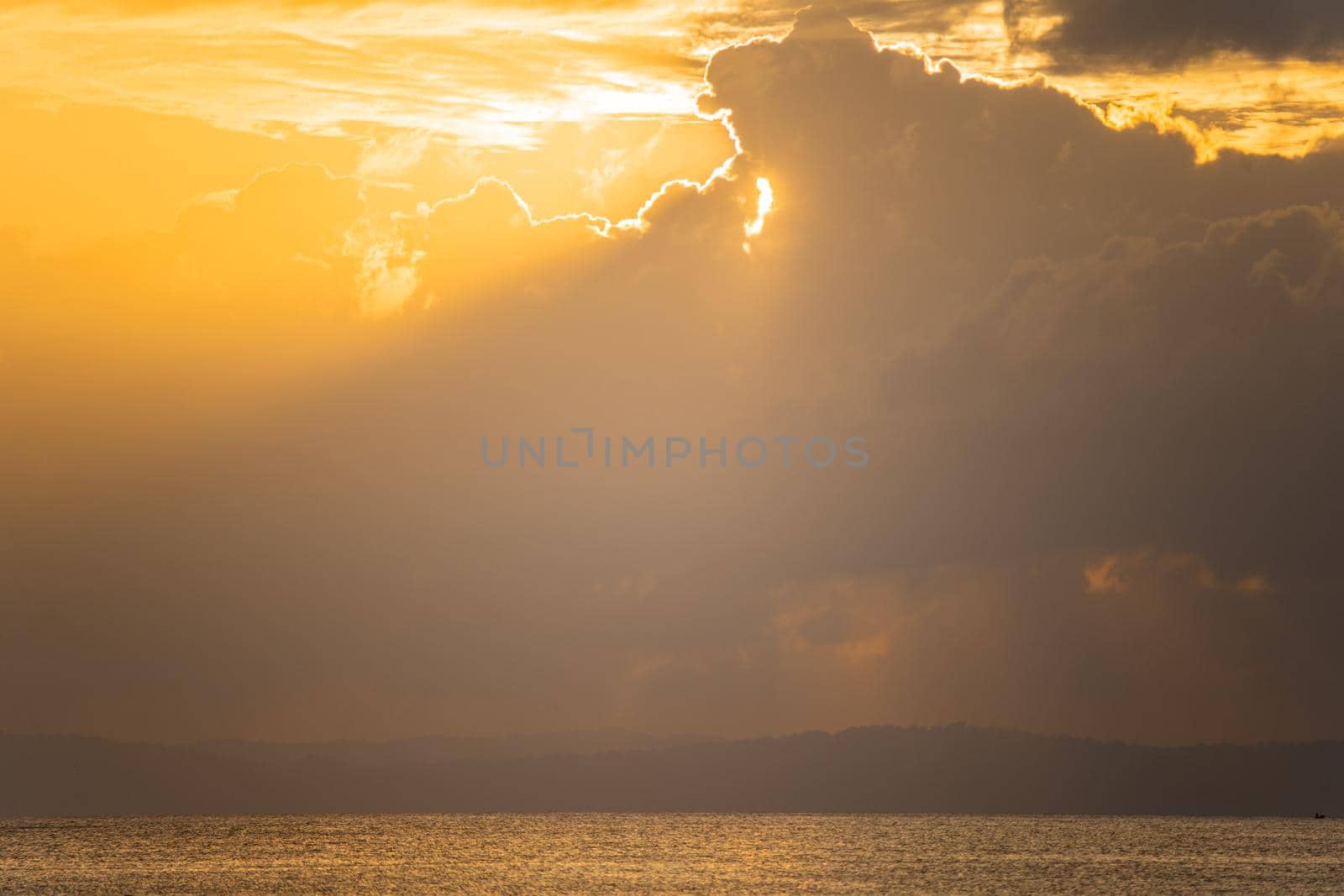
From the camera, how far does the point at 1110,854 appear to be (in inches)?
2990

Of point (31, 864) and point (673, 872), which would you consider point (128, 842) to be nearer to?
point (31, 864)

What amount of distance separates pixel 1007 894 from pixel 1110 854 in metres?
16.0

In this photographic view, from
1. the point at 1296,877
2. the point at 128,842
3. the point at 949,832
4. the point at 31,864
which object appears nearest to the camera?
the point at 1296,877

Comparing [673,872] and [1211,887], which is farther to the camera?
[673,872]

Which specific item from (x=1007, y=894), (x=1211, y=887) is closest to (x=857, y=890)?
(x=1007, y=894)

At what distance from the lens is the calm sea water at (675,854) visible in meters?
65.4

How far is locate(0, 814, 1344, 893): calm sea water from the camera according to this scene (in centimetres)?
6538

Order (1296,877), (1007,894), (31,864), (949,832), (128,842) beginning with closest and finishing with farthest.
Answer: (1007,894), (1296,877), (31,864), (128,842), (949,832)

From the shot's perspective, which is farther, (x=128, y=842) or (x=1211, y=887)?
Result: (x=128, y=842)

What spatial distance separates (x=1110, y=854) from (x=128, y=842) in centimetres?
4970

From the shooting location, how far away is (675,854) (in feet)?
253

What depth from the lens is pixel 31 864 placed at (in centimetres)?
Result: 7250

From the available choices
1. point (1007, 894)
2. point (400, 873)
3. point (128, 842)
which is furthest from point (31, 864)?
point (1007, 894)

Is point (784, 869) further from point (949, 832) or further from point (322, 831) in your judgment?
point (322, 831)
